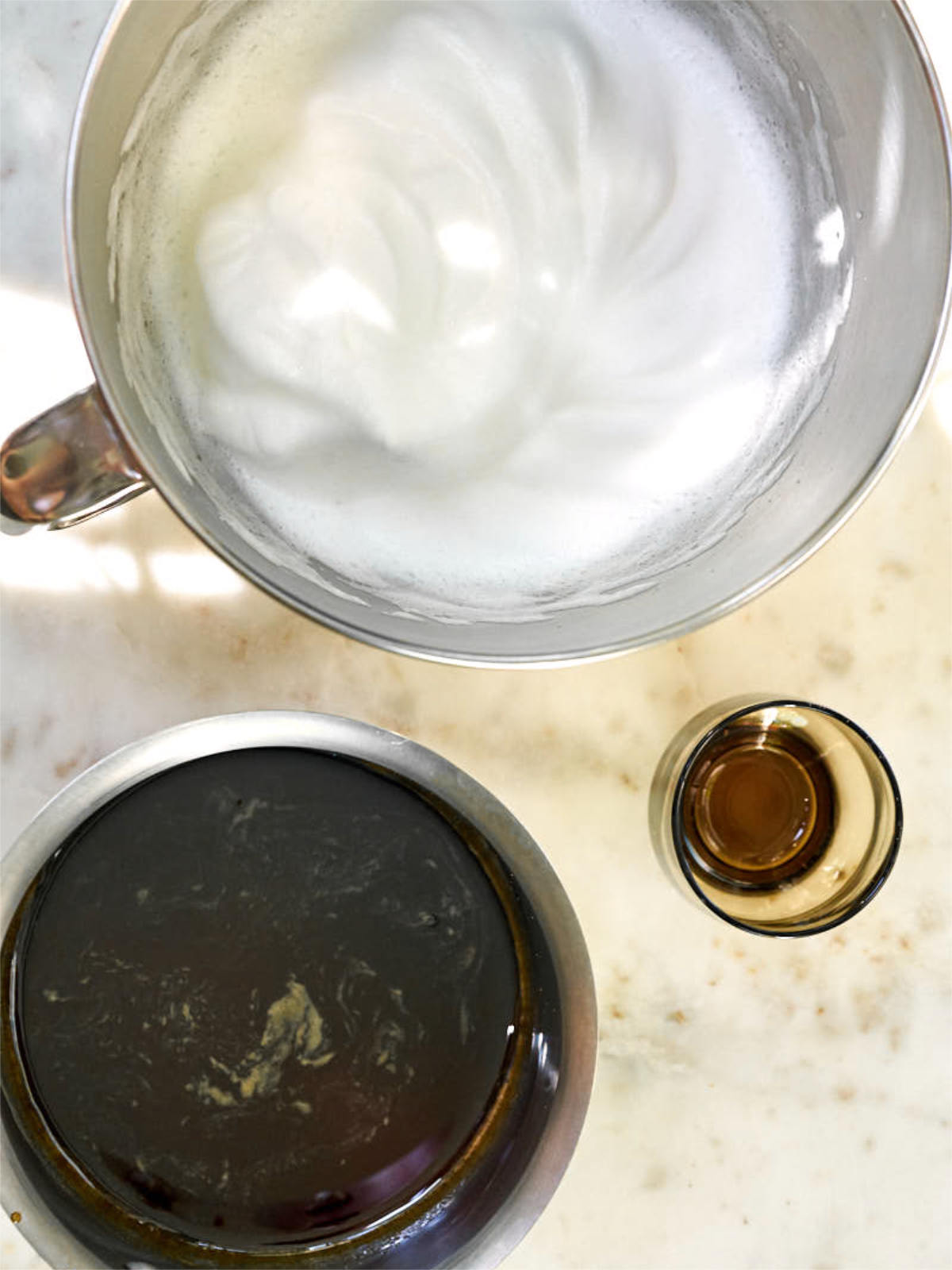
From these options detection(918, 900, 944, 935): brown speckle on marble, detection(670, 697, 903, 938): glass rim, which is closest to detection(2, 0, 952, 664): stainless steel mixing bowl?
detection(670, 697, 903, 938): glass rim

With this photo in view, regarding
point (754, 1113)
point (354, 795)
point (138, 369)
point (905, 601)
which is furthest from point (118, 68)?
point (754, 1113)

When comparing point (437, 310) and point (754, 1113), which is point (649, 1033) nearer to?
point (754, 1113)

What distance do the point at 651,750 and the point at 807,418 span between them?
19 centimetres

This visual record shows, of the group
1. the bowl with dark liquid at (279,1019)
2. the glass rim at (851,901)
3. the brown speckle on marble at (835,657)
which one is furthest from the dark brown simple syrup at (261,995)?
the brown speckle on marble at (835,657)

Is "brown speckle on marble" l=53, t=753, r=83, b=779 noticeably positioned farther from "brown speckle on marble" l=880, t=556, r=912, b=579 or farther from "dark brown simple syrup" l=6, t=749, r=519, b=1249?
"brown speckle on marble" l=880, t=556, r=912, b=579

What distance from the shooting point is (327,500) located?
0.56 meters

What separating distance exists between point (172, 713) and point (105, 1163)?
22 cm

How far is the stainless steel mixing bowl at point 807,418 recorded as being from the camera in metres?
0.46

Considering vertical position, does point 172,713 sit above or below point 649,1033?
above

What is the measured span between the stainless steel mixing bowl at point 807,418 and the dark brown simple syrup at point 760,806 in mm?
155

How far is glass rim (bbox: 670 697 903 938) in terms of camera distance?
0.62m

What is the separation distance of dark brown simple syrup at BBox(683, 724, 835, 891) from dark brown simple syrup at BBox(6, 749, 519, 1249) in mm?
128

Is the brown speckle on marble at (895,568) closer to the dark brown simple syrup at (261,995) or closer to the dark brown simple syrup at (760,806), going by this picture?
the dark brown simple syrup at (760,806)

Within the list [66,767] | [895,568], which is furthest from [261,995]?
[895,568]
